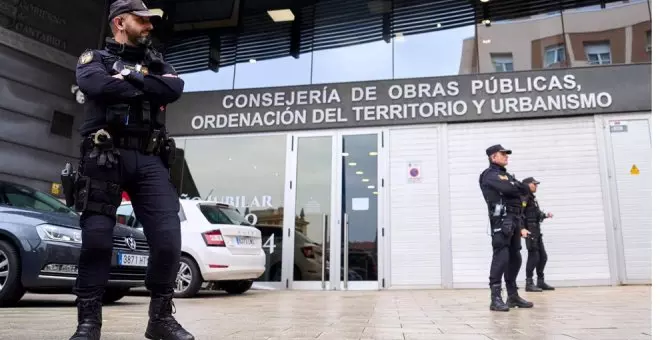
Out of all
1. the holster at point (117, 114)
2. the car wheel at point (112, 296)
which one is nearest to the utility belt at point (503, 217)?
the holster at point (117, 114)

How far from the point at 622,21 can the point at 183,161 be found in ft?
30.9

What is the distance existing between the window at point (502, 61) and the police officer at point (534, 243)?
2.67 m

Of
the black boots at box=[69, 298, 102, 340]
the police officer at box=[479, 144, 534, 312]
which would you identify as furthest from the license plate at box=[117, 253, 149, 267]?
the police officer at box=[479, 144, 534, 312]

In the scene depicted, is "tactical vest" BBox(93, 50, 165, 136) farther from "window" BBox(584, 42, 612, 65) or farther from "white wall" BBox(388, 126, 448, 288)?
"window" BBox(584, 42, 612, 65)

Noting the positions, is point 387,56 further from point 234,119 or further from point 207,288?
point 207,288

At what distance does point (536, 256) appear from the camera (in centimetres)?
848

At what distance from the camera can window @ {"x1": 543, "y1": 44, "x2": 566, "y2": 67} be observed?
10070mm

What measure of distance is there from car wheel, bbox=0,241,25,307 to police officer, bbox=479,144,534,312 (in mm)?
4799

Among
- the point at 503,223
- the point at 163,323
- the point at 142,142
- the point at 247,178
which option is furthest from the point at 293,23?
the point at 163,323

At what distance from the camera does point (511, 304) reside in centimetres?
544

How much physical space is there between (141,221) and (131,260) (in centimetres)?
338

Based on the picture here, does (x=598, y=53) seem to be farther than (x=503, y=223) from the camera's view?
Yes

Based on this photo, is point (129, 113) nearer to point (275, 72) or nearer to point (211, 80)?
point (275, 72)

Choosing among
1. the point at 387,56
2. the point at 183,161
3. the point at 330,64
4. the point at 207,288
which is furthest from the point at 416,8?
the point at 207,288
